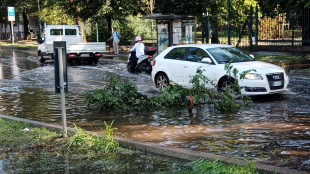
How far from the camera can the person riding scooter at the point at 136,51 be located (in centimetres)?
1969

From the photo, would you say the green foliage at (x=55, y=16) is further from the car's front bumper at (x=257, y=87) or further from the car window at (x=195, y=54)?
the car's front bumper at (x=257, y=87)

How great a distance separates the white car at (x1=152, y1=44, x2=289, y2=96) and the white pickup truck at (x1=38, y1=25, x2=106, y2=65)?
11.3 metres

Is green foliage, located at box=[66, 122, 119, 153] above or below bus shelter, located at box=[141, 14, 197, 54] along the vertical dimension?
below

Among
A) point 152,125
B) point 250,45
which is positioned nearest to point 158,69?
point 152,125

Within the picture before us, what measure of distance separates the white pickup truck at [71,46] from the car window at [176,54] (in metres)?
11.5

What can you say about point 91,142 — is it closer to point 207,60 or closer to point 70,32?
point 207,60

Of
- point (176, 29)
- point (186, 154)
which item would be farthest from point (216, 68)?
point (176, 29)

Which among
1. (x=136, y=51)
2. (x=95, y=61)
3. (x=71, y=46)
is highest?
(x=71, y=46)

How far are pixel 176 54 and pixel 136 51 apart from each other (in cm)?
574

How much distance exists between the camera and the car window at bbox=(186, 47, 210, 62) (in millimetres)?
13444

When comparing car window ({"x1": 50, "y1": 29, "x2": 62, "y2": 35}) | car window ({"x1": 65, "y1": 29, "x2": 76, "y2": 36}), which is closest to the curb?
car window ({"x1": 50, "y1": 29, "x2": 62, "y2": 35})

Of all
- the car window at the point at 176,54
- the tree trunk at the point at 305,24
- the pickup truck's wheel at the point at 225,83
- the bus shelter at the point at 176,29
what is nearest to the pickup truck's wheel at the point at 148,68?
the car window at the point at 176,54

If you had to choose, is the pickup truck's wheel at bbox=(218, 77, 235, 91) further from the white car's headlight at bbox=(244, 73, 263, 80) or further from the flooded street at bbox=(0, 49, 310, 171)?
the flooded street at bbox=(0, 49, 310, 171)

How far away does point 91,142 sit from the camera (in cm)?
741
